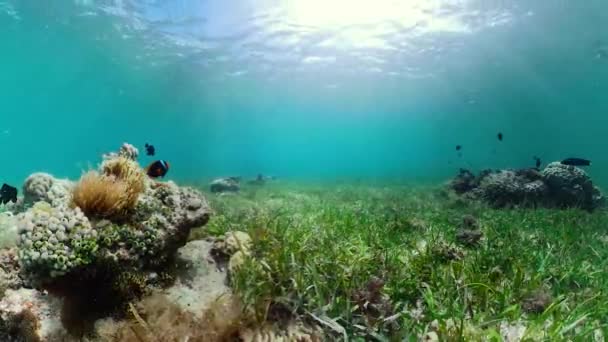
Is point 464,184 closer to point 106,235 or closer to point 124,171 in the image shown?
point 124,171

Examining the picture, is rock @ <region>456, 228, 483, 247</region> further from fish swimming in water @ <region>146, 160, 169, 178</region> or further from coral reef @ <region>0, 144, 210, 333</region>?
fish swimming in water @ <region>146, 160, 169, 178</region>

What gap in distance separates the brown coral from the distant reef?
1098cm

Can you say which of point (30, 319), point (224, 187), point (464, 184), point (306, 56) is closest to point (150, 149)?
point (30, 319)

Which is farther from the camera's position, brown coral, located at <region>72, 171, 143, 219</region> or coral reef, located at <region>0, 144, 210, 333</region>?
brown coral, located at <region>72, 171, 143, 219</region>

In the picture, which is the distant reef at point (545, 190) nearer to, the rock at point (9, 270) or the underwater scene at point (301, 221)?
the underwater scene at point (301, 221)

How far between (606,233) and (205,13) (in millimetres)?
24281

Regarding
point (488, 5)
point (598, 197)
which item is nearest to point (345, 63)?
point (488, 5)

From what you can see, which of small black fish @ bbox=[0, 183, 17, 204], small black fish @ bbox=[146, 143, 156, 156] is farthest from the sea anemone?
small black fish @ bbox=[146, 143, 156, 156]

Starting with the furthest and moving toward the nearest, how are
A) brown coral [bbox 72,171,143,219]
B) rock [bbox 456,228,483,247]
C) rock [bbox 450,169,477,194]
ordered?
rock [bbox 450,169,477,194] → rock [bbox 456,228,483,247] → brown coral [bbox 72,171,143,219]

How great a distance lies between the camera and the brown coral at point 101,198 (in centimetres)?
418

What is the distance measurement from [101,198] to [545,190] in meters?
13.5

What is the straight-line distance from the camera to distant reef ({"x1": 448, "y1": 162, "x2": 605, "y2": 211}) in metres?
12.1

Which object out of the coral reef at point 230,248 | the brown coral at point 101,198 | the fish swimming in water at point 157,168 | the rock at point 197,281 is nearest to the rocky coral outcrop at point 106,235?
the brown coral at point 101,198

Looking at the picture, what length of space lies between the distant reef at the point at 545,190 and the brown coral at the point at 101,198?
10975 millimetres
